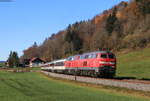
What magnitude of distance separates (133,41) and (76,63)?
58.1 meters

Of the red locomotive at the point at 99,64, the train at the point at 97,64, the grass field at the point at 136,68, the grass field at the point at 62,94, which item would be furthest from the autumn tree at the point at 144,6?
the grass field at the point at 62,94

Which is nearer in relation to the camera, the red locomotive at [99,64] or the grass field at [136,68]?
the red locomotive at [99,64]

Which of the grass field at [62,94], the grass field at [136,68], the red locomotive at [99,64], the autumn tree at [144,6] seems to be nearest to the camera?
the grass field at [62,94]

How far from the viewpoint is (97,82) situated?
3547 centimetres

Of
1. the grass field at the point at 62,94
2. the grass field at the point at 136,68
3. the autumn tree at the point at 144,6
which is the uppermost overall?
the autumn tree at the point at 144,6

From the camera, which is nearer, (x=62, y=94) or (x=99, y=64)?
(x=62, y=94)

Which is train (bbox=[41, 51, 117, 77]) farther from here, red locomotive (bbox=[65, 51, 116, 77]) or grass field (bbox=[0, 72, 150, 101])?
grass field (bbox=[0, 72, 150, 101])

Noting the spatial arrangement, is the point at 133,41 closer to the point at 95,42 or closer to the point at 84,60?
the point at 95,42

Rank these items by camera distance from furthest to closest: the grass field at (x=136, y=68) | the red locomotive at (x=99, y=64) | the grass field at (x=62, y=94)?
the grass field at (x=136, y=68) → the red locomotive at (x=99, y=64) → the grass field at (x=62, y=94)

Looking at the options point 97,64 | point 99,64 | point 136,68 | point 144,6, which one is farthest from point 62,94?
point 144,6

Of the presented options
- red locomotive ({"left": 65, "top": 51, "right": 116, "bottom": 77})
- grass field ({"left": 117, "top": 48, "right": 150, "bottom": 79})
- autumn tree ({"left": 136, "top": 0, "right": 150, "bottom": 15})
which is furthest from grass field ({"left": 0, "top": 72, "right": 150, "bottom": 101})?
autumn tree ({"left": 136, "top": 0, "right": 150, "bottom": 15})

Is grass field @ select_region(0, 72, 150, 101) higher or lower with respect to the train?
lower

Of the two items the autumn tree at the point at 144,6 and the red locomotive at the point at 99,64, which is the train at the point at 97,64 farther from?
the autumn tree at the point at 144,6

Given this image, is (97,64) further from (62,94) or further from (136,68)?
(136,68)
